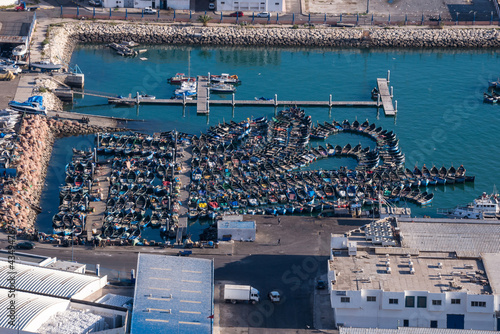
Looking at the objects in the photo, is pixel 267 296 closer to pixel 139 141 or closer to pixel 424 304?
pixel 424 304

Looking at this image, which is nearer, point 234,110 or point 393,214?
point 393,214

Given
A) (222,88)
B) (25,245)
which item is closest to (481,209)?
(25,245)

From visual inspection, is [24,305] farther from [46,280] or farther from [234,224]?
[234,224]

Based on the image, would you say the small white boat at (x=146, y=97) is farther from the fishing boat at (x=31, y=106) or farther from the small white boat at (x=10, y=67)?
the small white boat at (x=10, y=67)

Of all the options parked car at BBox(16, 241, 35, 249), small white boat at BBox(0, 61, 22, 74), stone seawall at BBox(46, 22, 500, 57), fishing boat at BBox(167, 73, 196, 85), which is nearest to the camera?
parked car at BBox(16, 241, 35, 249)

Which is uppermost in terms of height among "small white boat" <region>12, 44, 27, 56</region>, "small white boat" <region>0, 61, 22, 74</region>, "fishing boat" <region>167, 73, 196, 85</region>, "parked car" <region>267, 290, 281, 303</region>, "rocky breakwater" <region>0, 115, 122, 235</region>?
"small white boat" <region>12, 44, 27, 56</region>

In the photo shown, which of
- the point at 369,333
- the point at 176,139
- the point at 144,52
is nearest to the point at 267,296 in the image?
the point at 369,333

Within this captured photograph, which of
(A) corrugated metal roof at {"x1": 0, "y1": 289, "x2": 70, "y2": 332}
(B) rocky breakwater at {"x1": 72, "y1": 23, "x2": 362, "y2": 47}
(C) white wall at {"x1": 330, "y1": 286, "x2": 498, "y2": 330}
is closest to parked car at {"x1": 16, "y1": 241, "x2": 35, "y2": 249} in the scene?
(A) corrugated metal roof at {"x1": 0, "y1": 289, "x2": 70, "y2": 332}

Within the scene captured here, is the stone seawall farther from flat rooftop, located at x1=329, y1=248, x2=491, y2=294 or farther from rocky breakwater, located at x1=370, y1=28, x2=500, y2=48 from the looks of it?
flat rooftop, located at x1=329, y1=248, x2=491, y2=294
